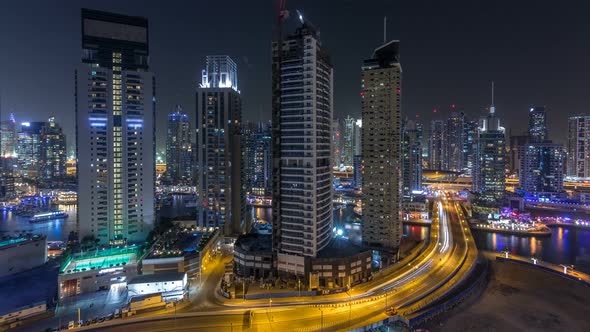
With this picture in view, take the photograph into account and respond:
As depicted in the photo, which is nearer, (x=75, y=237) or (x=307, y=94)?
(x=307, y=94)

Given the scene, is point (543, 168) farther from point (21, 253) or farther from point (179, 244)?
point (21, 253)

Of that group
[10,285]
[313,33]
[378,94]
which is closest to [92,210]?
[10,285]

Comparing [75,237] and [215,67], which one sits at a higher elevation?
[215,67]

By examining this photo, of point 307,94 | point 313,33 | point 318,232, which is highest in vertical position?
point 313,33

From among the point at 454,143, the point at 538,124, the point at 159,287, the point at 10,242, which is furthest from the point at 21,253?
the point at 454,143

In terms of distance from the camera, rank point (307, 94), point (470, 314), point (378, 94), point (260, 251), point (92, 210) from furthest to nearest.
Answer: point (378, 94) → point (92, 210) → point (260, 251) → point (307, 94) → point (470, 314)

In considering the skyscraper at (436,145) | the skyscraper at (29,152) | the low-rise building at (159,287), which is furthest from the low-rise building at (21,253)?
the skyscraper at (436,145)

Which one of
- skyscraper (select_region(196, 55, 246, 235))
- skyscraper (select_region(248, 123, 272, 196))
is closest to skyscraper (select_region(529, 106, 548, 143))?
skyscraper (select_region(248, 123, 272, 196))

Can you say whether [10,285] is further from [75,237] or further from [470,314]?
[470,314]
